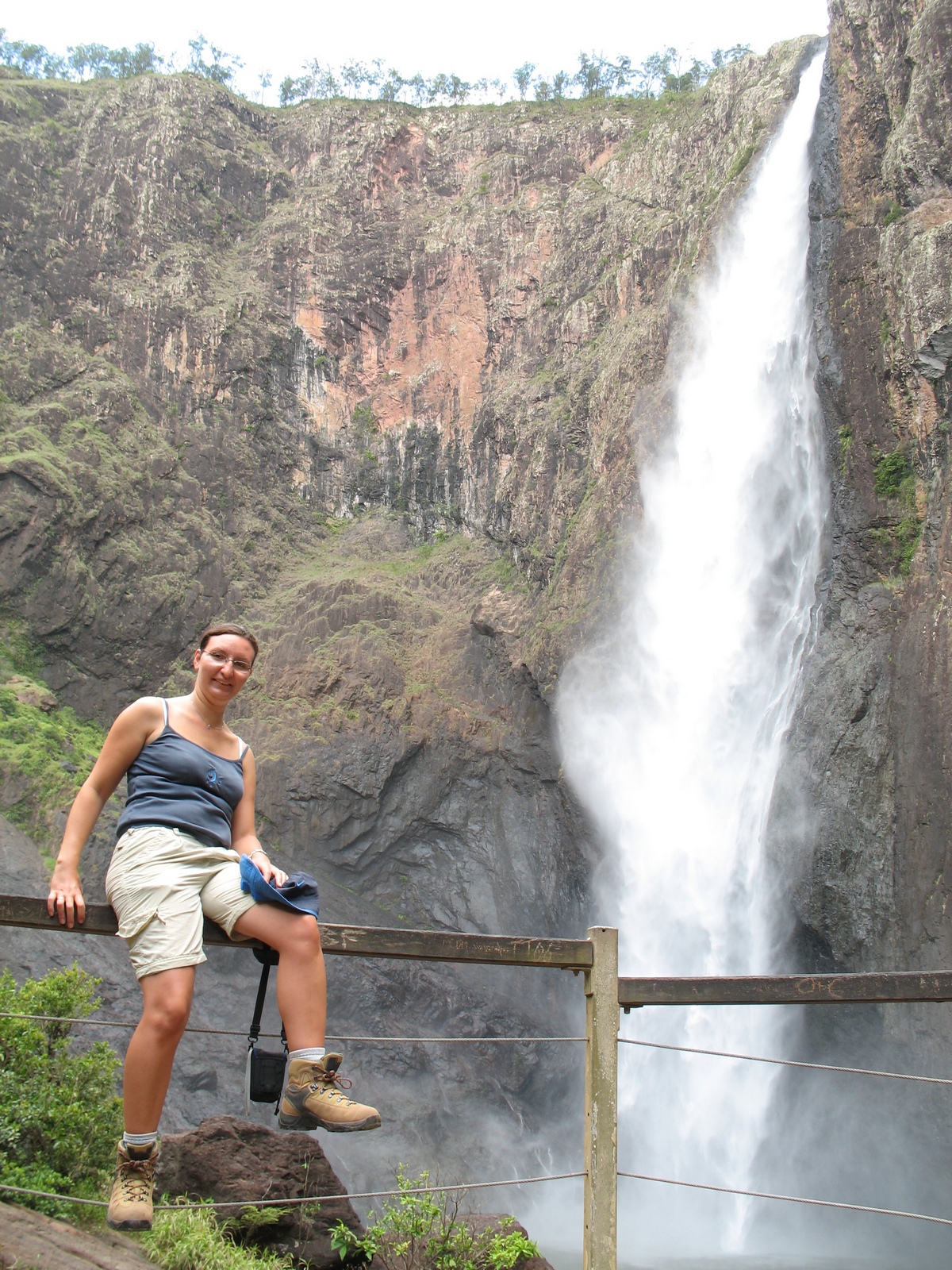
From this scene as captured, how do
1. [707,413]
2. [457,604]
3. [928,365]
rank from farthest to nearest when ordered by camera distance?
[457,604] < [707,413] < [928,365]

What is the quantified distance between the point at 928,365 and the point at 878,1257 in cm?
1271

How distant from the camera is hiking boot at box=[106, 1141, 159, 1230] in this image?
8.60ft

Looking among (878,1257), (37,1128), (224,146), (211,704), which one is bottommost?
(878,1257)

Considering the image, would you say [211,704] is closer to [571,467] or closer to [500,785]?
[500,785]

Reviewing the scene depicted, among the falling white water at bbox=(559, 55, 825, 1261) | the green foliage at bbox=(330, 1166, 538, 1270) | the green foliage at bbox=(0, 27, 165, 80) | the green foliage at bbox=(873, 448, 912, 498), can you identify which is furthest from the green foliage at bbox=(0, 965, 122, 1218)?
the green foliage at bbox=(0, 27, 165, 80)

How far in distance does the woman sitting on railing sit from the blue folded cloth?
3 cm

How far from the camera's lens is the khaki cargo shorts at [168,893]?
114 inches

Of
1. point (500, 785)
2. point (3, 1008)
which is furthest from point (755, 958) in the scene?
point (3, 1008)

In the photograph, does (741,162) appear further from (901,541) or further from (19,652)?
(19,652)

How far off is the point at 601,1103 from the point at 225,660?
187 centimetres

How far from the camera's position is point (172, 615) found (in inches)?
1001

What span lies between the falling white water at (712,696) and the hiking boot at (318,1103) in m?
12.8

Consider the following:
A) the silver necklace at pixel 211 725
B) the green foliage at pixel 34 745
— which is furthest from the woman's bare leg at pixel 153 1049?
the green foliage at pixel 34 745

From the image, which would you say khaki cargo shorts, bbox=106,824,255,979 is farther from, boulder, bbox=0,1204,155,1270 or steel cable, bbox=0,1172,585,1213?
boulder, bbox=0,1204,155,1270
